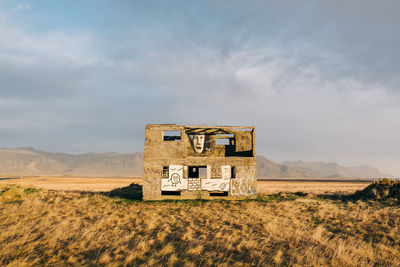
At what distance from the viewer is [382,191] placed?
24.3m

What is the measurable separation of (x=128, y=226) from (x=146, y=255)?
170 inches

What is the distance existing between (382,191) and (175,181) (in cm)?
2127

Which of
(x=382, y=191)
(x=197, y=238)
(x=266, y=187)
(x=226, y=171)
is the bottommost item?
(x=266, y=187)

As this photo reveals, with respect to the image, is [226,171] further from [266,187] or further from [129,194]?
[266,187]

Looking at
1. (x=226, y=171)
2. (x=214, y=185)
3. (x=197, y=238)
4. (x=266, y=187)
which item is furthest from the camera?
(x=266, y=187)

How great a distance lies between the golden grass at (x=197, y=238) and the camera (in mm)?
7855

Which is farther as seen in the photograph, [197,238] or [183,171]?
[183,171]

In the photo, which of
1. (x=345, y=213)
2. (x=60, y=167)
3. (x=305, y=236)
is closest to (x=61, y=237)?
(x=305, y=236)

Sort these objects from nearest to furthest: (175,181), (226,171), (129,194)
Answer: (175,181) < (226,171) < (129,194)

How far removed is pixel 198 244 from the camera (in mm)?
9211

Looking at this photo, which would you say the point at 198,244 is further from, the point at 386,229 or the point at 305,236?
the point at 386,229

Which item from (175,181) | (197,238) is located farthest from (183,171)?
(197,238)

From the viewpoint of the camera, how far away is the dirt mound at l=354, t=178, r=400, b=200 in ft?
77.4

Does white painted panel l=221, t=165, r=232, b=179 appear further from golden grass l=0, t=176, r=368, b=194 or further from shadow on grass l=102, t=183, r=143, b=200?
golden grass l=0, t=176, r=368, b=194
